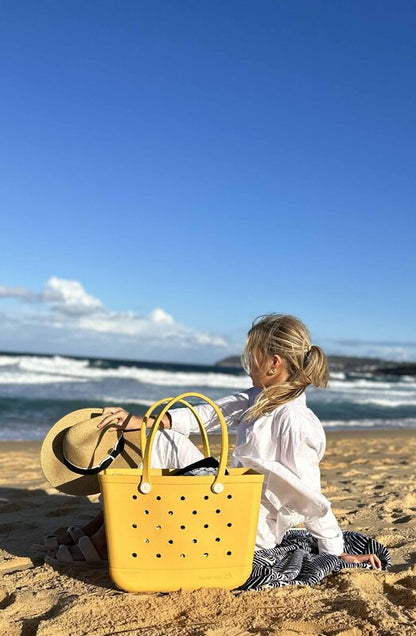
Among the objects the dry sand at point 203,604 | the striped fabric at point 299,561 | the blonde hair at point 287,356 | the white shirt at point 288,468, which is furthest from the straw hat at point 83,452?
the striped fabric at point 299,561

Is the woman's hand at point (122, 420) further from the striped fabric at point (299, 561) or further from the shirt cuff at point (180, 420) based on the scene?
the striped fabric at point (299, 561)

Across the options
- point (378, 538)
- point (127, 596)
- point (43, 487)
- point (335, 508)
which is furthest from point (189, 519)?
point (43, 487)

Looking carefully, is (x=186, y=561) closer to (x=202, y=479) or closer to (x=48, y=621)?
(x=202, y=479)

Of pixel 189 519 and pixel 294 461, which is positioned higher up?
pixel 294 461

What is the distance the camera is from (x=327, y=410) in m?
16.8

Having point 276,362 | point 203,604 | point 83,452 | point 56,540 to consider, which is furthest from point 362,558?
point 56,540

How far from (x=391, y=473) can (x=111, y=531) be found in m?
4.37

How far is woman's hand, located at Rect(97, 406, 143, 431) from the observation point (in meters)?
2.98

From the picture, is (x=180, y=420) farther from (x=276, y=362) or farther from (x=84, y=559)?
(x=84, y=559)

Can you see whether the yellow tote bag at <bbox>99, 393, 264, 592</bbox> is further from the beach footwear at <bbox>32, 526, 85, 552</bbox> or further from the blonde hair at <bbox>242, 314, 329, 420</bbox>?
the beach footwear at <bbox>32, 526, 85, 552</bbox>

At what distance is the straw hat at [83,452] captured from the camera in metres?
3.00

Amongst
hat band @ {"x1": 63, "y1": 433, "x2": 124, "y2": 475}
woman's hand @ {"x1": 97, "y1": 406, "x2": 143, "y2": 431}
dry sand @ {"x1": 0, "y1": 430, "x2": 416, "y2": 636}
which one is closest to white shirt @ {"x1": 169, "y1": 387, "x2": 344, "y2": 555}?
dry sand @ {"x1": 0, "y1": 430, "x2": 416, "y2": 636}

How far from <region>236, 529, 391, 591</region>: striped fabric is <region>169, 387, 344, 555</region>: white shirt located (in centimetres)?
6

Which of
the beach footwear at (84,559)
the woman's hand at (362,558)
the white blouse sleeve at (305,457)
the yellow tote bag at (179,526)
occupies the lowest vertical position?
the beach footwear at (84,559)
